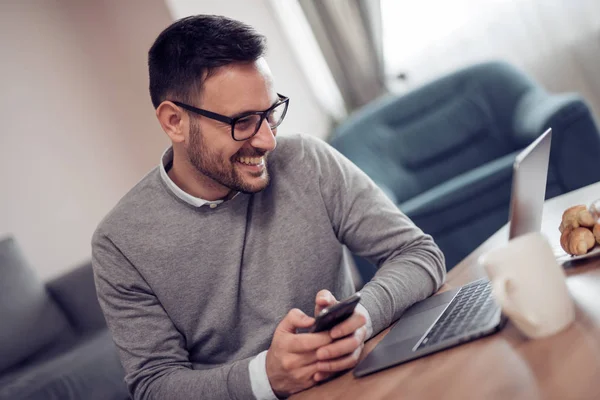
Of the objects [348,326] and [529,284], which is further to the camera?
[348,326]

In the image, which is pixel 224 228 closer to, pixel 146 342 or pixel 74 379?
pixel 146 342

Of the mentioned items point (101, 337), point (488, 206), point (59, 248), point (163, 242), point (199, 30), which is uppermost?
point (199, 30)

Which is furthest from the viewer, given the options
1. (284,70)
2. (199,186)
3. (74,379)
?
(284,70)

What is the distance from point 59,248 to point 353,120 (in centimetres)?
166

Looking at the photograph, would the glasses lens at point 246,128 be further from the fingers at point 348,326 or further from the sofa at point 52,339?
the sofa at point 52,339

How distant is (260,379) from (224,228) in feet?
1.44

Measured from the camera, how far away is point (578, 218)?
102 cm

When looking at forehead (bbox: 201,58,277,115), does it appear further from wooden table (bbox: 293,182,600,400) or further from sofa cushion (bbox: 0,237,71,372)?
sofa cushion (bbox: 0,237,71,372)

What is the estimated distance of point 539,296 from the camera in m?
0.78

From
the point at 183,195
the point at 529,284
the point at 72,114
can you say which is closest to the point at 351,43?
the point at 72,114

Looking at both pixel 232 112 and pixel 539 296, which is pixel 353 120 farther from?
pixel 539 296

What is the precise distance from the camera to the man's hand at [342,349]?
95 centimetres

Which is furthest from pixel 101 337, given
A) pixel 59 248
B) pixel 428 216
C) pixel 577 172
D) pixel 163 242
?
pixel 577 172

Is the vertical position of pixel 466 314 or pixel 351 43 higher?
pixel 351 43
